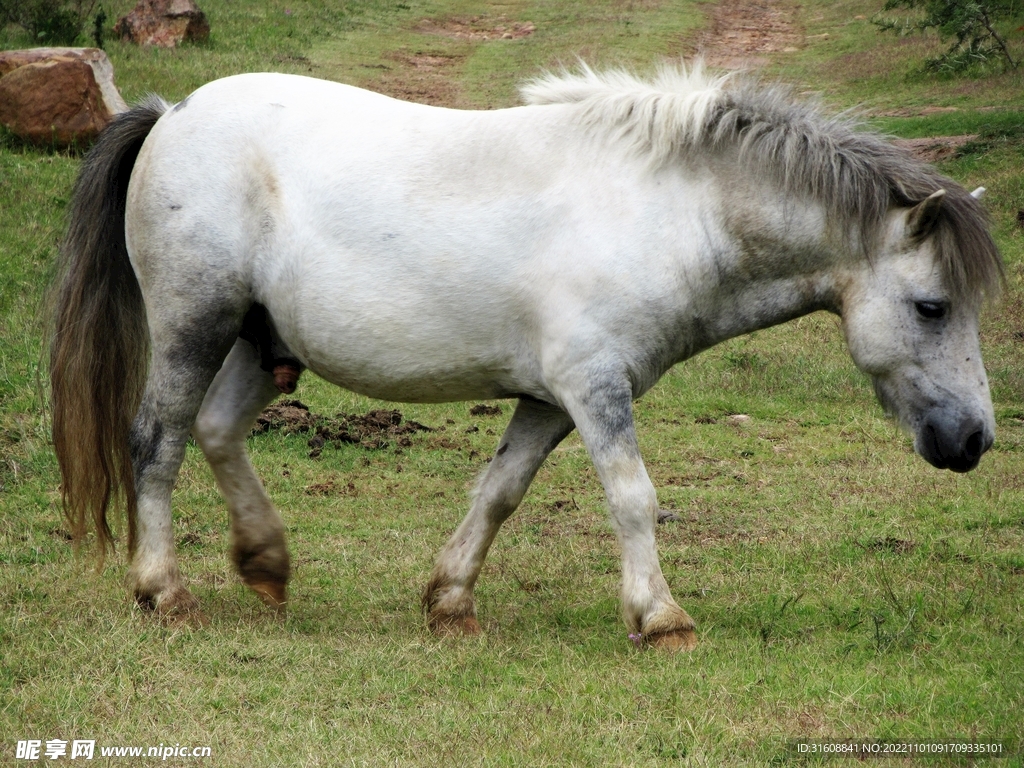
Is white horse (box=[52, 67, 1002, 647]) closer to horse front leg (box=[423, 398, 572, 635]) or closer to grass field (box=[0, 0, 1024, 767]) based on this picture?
horse front leg (box=[423, 398, 572, 635])

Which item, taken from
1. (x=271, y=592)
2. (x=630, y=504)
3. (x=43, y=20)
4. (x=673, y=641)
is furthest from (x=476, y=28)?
(x=673, y=641)

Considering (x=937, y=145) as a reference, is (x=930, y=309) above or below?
above

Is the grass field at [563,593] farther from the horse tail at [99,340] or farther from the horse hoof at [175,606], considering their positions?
the horse tail at [99,340]

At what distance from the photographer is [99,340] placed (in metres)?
4.83

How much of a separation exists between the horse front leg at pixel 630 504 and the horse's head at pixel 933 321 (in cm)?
94

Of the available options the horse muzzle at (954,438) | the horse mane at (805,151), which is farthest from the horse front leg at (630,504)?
the horse muzzle at (954,438)

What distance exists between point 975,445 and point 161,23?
1682 cm

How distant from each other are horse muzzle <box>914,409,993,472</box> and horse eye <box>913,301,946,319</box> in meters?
0.34

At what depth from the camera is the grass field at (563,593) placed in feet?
11.3

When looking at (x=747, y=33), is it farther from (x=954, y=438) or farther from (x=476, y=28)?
(x=954, y=438)

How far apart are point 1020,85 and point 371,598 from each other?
1568 cm

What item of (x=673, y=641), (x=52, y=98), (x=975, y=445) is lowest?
(x=52, y=98)

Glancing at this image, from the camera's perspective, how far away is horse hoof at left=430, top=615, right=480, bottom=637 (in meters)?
4.48

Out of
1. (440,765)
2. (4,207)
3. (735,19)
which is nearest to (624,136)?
(440,765)
